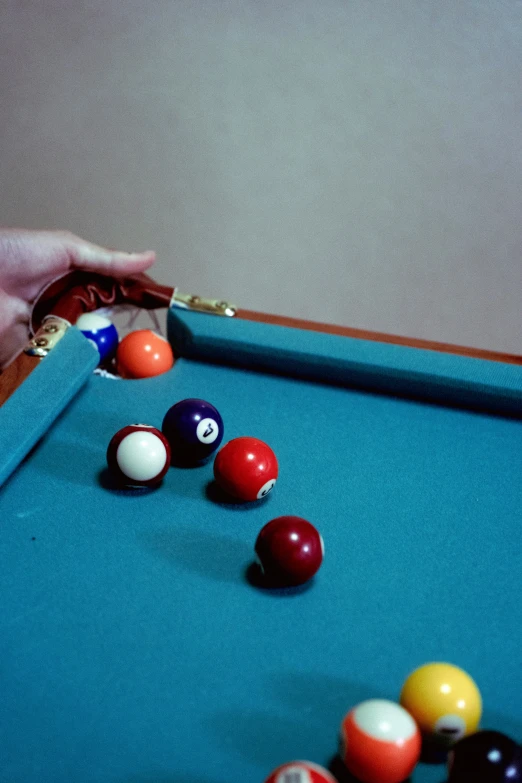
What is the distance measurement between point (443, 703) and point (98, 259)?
1379mm

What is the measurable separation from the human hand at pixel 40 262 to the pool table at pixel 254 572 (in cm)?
32

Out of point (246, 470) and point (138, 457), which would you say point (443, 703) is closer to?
point (246, 470)

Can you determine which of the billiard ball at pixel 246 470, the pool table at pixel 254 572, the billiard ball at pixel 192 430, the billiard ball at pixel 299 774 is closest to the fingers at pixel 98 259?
the pool table at pixel 254 572

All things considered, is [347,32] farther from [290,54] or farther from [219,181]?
[219,181]

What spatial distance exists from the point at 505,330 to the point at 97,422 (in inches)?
85.2

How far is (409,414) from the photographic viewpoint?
1.58 metres

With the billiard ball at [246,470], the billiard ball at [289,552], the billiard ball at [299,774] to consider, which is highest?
the billiard ball at [246,470]

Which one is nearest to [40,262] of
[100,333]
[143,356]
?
[100,333]

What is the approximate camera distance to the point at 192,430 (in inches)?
53.7

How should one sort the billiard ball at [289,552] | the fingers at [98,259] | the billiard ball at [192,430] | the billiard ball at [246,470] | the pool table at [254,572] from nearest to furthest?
the pool table at [254,572] → the billiard ball at [289,552] → the billiard ball at [246,470] → the billiard ball at [192,430] → the fingers at [98,259]

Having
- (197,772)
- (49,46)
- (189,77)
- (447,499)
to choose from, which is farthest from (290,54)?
(197,772)

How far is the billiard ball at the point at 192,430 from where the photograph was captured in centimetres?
137

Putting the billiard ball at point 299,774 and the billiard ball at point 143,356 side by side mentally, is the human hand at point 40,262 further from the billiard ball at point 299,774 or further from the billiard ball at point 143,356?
the billiard ball at point 299,774

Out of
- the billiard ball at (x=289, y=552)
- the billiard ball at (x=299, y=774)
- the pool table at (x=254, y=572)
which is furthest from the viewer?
the billiard ball at (x=289, y=552)
